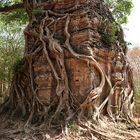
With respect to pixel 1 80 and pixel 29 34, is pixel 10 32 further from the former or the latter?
pixel 29 34

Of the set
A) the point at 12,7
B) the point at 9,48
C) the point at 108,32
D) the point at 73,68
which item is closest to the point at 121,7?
the point at 108,32

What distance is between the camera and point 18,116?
19.6ft

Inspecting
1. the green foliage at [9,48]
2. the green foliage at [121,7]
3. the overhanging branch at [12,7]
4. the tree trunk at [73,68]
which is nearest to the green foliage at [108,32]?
the tree trunk at [73,68]

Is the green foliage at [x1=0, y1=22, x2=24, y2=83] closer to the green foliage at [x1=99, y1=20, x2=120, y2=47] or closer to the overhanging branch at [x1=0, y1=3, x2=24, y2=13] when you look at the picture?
the overhanging branch at [x1=0, y1=3, x2=24, y2=13]

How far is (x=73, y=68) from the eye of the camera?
18.4 feet

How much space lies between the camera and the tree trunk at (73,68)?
17.8 feet

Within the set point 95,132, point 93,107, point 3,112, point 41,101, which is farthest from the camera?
point 3,112

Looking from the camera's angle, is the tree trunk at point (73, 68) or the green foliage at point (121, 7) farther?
the green foliage at point (121, 7)

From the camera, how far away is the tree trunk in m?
5.41

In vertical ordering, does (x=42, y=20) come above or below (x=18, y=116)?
above

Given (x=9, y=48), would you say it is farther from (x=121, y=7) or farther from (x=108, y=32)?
(x=108, y=32)

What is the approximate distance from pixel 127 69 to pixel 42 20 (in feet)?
6.78

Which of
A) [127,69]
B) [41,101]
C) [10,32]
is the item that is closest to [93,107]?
[41,101]

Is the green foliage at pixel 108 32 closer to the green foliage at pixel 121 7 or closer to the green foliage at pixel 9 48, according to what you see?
the green foliage at pixel 121 7
